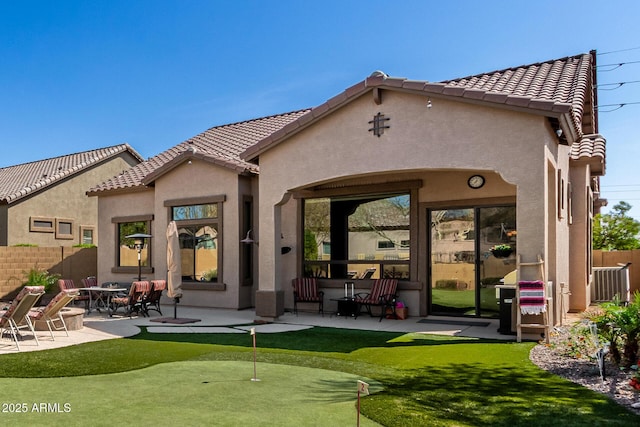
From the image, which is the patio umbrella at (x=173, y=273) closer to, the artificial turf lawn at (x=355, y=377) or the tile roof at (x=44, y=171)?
the artificial turf lawn at (x=355, y=377)

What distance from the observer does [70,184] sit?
27625 millimetres

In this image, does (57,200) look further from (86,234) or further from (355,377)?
(355,377)

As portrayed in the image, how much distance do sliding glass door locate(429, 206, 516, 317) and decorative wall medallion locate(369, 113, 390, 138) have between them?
3.00 metres

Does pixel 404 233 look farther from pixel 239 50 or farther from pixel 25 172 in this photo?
pixel 25 172

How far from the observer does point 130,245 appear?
19.1 meters

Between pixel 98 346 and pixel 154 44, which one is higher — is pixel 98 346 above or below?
below

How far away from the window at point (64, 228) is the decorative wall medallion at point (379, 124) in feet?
69.1

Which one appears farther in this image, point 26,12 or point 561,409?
point 26,12

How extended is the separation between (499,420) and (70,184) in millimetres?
27096

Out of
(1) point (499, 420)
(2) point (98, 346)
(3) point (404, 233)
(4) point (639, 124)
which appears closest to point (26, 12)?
(2) point (98, 346)

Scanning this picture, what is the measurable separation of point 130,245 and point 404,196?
10.5 metres

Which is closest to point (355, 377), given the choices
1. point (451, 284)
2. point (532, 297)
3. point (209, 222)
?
point (532, 297)

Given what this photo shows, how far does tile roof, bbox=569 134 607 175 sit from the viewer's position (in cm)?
1376

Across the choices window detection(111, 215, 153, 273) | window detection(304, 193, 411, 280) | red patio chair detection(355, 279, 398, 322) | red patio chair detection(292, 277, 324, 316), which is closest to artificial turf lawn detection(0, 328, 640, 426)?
red patio chair detection(355, 279, 398, 322)
